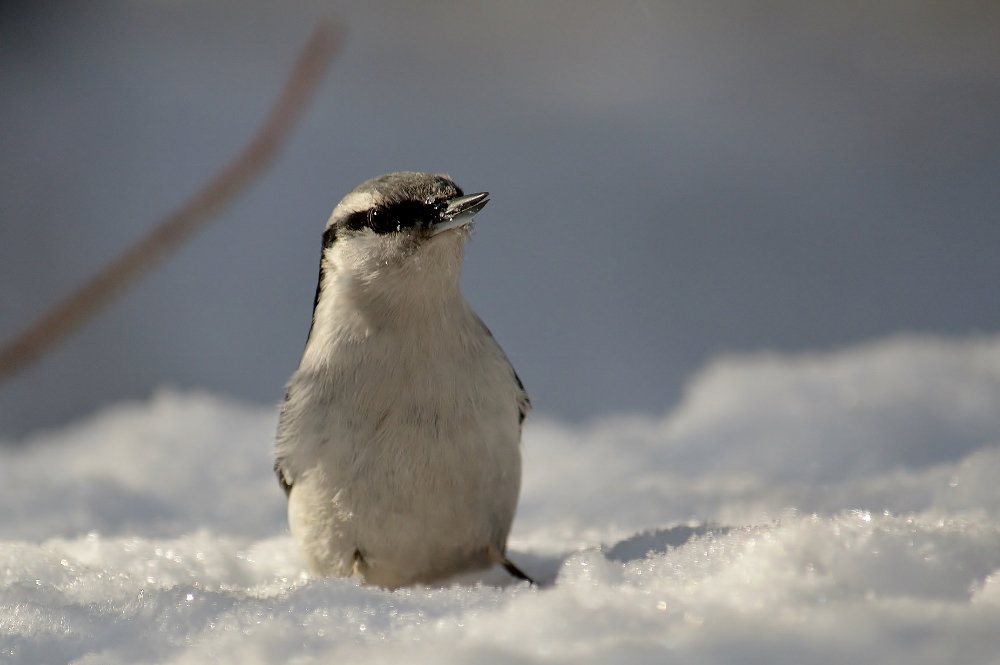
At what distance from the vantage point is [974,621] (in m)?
0.64

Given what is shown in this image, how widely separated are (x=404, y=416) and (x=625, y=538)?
43 centimetres

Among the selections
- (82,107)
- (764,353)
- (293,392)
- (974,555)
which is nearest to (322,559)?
(293,392)

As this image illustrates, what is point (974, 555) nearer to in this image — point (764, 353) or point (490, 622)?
point (490, 622)

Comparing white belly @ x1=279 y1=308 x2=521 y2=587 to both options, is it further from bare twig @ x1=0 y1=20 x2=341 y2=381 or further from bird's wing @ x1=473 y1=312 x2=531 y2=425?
bare twig @ x1=0 y1=20 x2=341 y2=381

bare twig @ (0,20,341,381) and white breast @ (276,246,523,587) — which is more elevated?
bare twig @ (0,20,341,381)

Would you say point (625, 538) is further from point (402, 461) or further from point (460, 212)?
point (460, 212)

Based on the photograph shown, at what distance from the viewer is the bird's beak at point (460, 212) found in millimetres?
1203

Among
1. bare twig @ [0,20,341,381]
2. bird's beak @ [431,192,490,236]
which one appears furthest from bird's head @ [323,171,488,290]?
bare twig @ [0,20,341,381]

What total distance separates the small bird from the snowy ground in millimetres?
158

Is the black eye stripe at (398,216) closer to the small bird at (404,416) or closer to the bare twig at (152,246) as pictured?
the small bird at (404,416)

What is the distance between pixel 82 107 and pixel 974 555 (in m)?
3.57

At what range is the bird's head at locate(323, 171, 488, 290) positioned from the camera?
1.23 metres

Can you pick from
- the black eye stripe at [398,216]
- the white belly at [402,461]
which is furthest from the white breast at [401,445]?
the black eye stripe at [398,216]

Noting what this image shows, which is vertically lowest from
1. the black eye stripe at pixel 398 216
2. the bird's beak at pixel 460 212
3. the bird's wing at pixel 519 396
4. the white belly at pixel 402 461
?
the white belly at pixel 402 461
